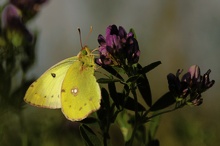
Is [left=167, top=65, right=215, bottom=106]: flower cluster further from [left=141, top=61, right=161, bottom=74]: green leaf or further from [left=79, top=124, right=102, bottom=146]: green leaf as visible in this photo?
[left=79, top=124, right=102, bottom=146]: green leaf

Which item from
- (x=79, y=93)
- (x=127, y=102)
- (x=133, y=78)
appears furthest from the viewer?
(x=79, y=93)

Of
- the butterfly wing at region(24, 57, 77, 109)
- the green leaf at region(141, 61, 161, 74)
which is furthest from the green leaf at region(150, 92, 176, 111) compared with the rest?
the butterfly wing at region(24, 57, 77, 109)

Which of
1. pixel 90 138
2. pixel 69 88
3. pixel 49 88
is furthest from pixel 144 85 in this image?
pixel 49 88

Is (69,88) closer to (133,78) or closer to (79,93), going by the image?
(79,93)

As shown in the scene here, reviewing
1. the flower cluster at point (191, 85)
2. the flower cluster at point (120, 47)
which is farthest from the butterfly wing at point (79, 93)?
the flower cluster at point (191, 85)

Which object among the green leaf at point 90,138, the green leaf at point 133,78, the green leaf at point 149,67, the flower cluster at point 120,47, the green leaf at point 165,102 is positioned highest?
the flower cluster at point 120,47

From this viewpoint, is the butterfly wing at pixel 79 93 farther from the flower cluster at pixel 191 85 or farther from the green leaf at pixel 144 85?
the flower cluster at pixel 191 85
